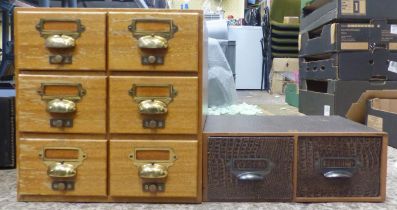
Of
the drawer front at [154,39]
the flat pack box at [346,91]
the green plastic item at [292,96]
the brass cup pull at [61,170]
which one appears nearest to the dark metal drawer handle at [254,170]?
the drawer front at [154,39]

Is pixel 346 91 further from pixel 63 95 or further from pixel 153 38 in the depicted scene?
pixel 63 95

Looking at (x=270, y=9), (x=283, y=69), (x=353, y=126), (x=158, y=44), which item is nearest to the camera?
(x=158, y=44)

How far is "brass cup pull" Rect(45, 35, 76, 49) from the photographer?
0.77 m

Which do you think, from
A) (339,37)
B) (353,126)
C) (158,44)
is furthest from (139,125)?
(339,37)

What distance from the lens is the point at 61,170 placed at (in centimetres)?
79

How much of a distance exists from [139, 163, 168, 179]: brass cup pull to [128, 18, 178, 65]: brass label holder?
0.20 meters

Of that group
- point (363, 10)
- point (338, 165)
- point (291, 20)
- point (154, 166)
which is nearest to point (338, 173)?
point (338, 165)

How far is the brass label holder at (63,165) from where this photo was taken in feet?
2.62

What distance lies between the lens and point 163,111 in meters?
0.79

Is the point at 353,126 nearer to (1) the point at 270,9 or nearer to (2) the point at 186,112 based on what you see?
(2) the point at 186,112

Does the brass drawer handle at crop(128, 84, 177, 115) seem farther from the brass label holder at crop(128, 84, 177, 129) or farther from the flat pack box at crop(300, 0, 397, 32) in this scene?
the flat pack box at crop(300, 0, 397, 32)

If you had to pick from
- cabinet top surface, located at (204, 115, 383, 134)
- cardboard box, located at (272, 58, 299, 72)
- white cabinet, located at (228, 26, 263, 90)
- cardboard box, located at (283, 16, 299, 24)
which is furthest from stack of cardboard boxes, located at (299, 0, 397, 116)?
white cabinet, located at (228, 26, 263, 90)

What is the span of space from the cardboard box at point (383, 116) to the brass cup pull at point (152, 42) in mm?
863

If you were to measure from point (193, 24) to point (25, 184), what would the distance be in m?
0.46
